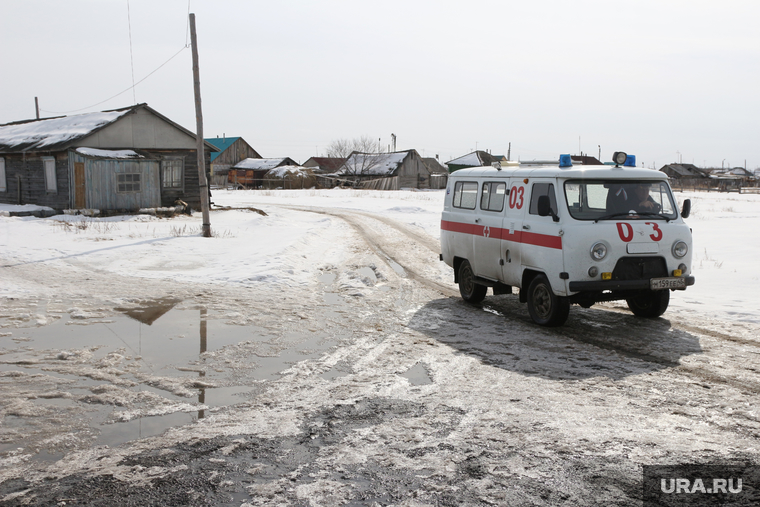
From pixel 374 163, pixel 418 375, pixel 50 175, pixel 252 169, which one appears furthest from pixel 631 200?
pixel 252 169

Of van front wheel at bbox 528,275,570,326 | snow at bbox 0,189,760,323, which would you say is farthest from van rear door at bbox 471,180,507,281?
snow at bbox 0,189,760,323

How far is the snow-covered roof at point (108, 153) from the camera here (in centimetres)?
2422

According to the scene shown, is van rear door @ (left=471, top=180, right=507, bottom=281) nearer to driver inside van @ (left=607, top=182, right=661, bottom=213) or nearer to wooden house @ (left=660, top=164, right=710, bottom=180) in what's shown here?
driver inside van @ (left=607, top=182, right=661, bottom=213)

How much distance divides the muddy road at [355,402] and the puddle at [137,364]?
1.0 inches

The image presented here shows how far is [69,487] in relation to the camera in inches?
153

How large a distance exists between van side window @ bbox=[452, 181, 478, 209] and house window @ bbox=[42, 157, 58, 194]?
2083 centimetres

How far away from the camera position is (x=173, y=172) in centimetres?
Answer: 2797

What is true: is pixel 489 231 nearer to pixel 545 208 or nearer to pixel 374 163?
pixel 545 208

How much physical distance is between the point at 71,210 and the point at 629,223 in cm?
2264

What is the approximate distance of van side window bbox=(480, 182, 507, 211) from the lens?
9.35 meters

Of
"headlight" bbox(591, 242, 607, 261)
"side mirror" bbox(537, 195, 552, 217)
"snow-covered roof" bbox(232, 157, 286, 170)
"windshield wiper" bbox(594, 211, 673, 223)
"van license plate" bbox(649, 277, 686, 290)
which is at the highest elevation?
"snow-covered roof" bbox(232, 157, 286, 170)

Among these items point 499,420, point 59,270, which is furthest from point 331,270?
point 499,420

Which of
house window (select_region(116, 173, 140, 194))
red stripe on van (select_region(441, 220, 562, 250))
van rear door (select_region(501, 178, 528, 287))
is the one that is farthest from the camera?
house window (select_region(116, 173, 140, 194))

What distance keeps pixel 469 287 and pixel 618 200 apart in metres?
2.88
